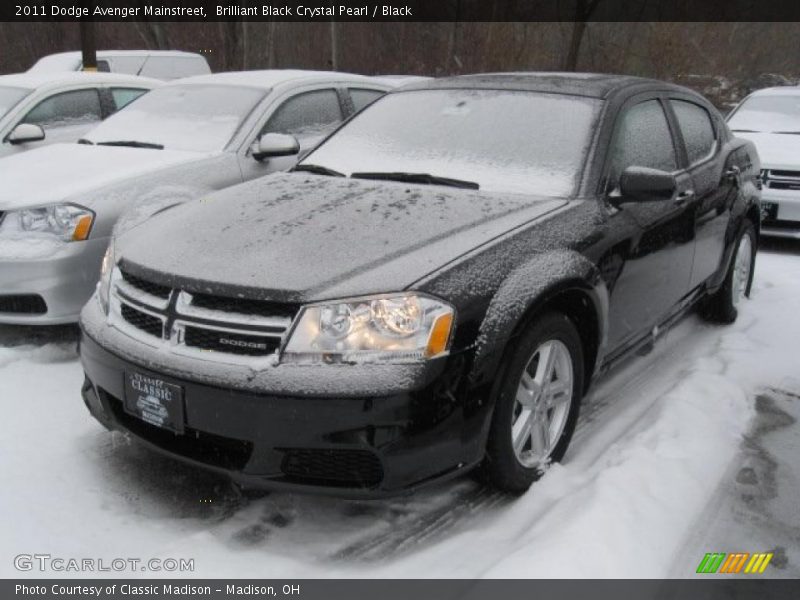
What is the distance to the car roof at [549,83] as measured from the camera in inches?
153

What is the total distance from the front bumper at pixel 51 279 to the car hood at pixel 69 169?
31 centimetres

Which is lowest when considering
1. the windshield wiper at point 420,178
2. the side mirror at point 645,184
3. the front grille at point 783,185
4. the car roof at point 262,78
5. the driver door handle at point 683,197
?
the front grille at point 783,185

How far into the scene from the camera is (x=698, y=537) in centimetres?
288

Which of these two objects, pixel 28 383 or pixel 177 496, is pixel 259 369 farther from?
pixel 28 383

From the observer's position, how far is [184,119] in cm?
570

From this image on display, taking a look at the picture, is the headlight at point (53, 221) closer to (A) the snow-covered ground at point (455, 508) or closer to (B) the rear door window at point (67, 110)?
(A) the snow-covered ground at point (455, 508)

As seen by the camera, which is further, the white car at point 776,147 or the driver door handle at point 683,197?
the white car at point 776,147

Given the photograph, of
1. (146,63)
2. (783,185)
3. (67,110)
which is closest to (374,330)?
(67,110)

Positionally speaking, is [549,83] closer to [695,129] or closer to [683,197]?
A: [683,197]

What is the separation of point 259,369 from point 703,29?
3694 centimetres

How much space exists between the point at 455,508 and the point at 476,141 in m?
1.70

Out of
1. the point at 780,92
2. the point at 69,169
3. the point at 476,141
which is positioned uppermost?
the point at 476,141

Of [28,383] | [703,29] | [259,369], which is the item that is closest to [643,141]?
[259,369]
